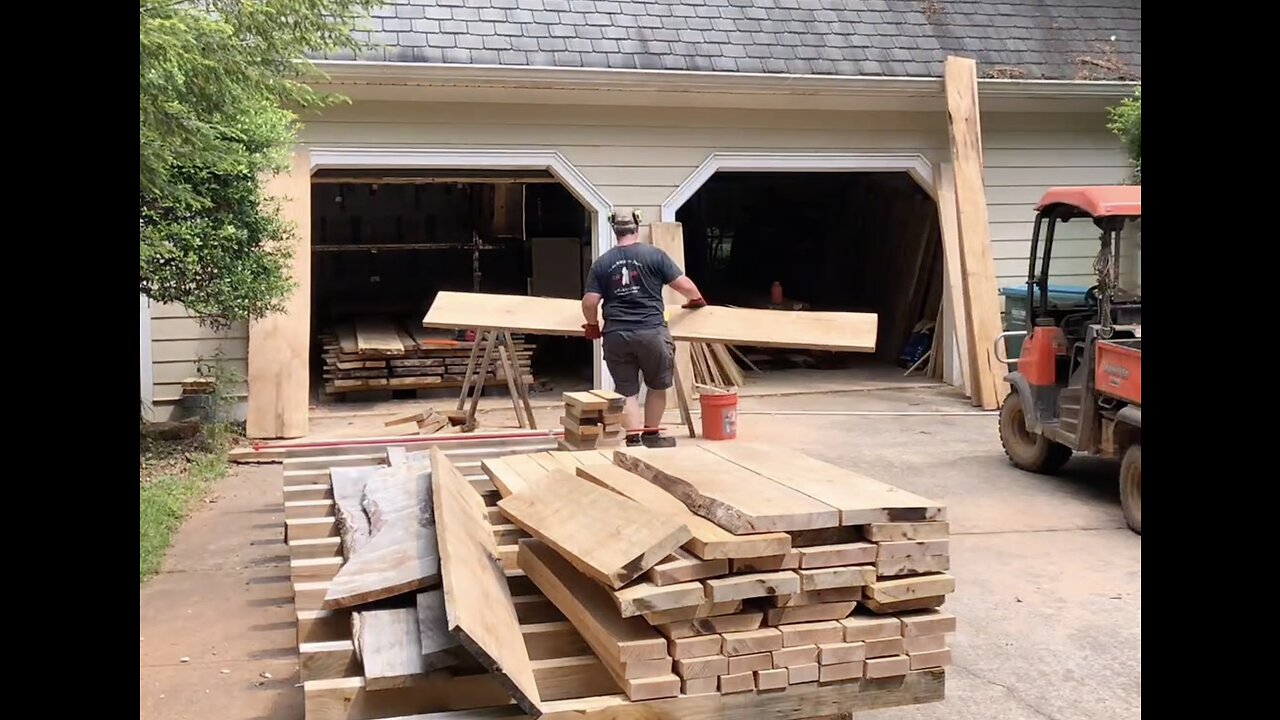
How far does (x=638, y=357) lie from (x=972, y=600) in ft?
11.7

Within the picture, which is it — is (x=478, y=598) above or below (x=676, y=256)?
below

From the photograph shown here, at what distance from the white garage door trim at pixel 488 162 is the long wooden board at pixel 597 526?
7656 millimetres

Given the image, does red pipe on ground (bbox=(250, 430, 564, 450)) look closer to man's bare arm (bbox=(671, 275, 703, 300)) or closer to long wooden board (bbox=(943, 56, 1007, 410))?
man's bare arm (bbox=(671, 275, 703, 300))

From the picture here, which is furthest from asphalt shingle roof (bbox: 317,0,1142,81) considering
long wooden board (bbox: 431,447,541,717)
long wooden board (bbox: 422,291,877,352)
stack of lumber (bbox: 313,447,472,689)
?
long wooden board (bbox: 431,447,541,717)

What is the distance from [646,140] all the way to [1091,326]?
578 centimetres

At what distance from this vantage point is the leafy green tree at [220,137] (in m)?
5.05

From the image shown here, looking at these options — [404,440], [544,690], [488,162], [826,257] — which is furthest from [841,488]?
[826,257]

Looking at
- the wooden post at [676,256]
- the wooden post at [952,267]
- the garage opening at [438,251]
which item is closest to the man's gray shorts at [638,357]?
the wooden post at [676,256]

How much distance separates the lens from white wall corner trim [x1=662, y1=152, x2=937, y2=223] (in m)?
11.7

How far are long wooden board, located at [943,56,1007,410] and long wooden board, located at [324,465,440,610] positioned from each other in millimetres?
8373

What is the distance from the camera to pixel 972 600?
17.4 ft

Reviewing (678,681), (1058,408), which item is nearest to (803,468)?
(678,681)

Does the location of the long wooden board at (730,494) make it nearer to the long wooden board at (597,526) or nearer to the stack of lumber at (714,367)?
the long wooden board at (597,526)

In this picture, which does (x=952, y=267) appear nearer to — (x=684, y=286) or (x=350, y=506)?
(x=684, y=286)
